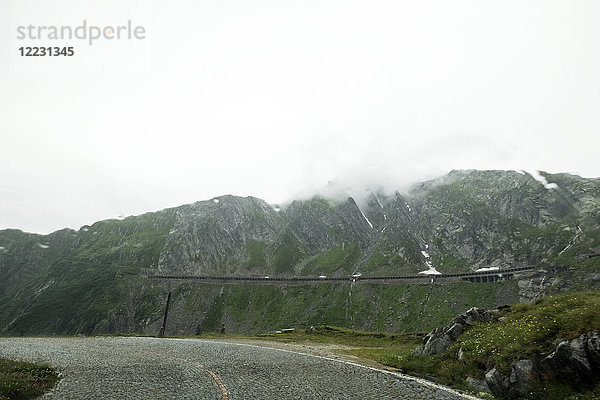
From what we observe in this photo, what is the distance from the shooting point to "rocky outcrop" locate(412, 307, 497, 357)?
24844mm

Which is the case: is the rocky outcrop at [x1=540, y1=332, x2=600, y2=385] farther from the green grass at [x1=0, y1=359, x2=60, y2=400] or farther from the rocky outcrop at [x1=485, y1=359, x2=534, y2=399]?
the green grass at [x1=0, y1=359, x2=60, y2=400]

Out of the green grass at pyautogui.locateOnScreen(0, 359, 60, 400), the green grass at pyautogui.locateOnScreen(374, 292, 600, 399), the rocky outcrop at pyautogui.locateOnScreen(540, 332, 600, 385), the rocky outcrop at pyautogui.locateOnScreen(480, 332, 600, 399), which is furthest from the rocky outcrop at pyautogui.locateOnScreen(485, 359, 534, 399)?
the green grass at pyautogui.locateOnScreen(0, 359, 60, 400)

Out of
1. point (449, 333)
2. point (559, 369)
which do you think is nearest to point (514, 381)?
point (559, 369)

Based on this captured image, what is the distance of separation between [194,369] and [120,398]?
7.32 m

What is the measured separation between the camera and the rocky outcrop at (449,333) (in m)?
24.8

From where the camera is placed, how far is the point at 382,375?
2147 centimetres

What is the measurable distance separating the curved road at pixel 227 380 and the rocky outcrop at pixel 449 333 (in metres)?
5.44

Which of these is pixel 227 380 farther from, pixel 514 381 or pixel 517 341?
pixel 517 341

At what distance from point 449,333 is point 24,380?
2848 centimetres

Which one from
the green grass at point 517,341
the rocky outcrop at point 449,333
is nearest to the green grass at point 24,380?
the green grass at point 517,341

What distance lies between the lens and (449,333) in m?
25.5

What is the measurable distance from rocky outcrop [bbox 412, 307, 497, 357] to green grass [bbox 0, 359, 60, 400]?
994 inches

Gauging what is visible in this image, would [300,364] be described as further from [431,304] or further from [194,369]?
[431,304]

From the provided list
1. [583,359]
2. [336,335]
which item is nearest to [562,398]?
[583,359]
